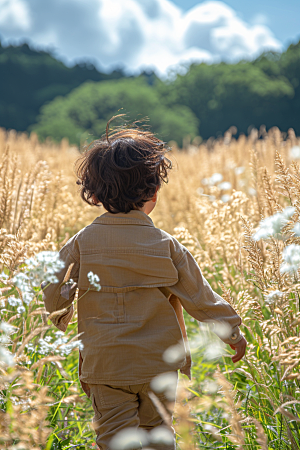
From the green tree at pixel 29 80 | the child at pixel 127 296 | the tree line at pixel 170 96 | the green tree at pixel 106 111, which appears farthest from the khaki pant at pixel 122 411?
the green tree at pixel 29 80

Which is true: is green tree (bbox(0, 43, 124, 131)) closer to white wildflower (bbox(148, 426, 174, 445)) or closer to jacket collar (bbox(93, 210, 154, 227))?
jacket collar (bbox(93, 210, 154, 227))

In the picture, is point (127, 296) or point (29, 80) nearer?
point (127, 296)

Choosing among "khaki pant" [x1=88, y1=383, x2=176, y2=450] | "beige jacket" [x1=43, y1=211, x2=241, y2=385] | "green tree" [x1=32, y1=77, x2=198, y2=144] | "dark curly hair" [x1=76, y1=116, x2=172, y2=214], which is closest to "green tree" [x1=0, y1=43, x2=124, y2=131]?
"green tree" [x1=32, y1=77, x2=198, y2=144]

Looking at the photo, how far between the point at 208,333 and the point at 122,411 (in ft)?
3.41

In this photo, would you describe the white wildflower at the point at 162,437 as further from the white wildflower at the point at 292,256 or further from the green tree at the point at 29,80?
the green tree at the point at 29,80

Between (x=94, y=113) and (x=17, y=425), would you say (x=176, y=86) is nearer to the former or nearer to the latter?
(x=94, y=113)

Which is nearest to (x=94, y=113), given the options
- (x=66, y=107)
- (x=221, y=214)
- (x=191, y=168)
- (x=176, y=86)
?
(x=66, y=107)

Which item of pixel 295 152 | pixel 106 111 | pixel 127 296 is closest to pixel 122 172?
pixel 127 296

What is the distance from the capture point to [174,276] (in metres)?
1.27

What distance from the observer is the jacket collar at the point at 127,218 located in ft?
4.26

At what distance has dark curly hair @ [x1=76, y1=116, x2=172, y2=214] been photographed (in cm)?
132

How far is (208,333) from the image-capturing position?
2143 mm

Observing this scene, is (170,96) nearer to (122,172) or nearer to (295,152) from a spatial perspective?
(295,152)

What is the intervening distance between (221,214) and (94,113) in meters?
28.1
